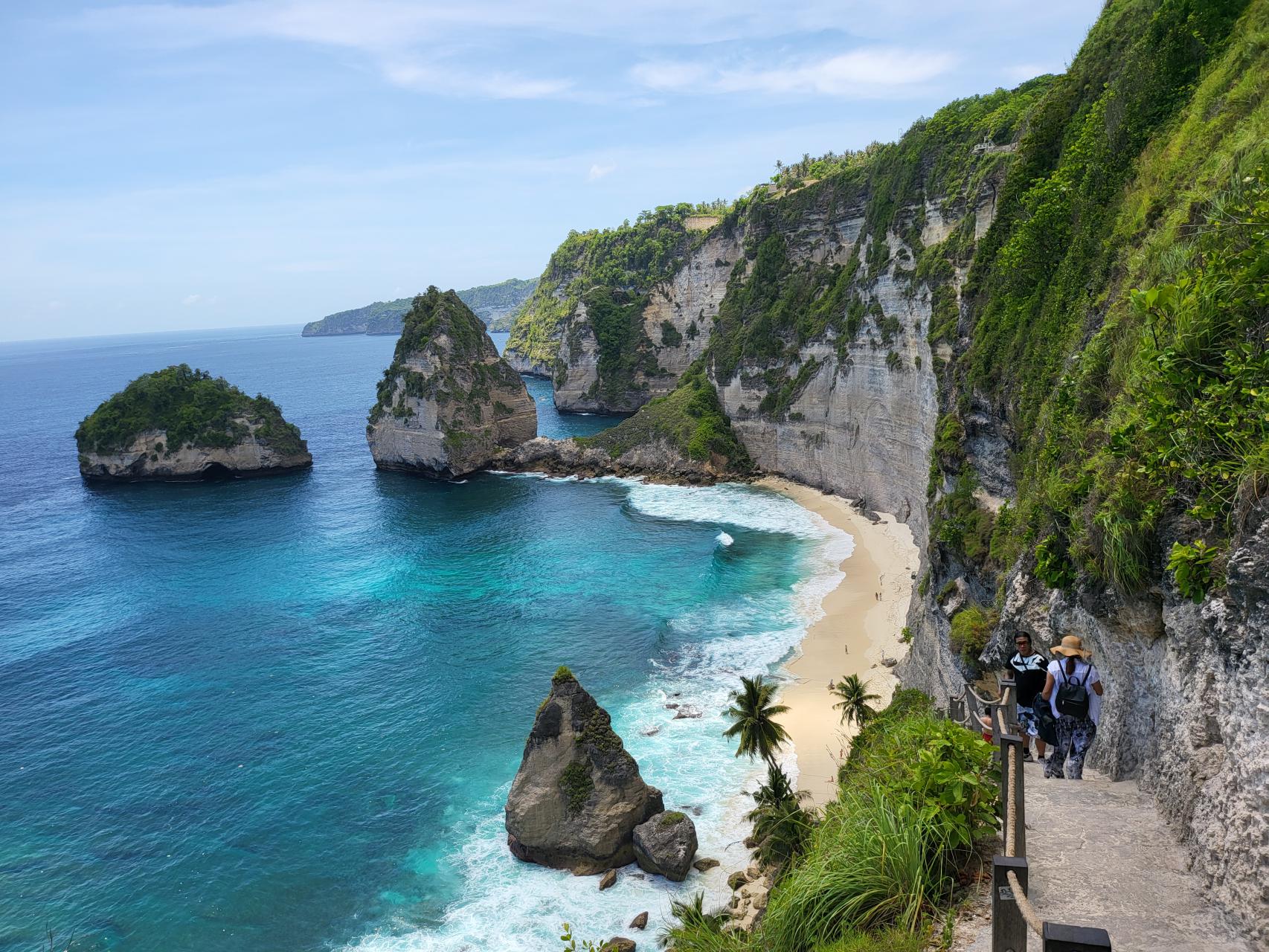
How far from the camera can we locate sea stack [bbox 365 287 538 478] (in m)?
83.9

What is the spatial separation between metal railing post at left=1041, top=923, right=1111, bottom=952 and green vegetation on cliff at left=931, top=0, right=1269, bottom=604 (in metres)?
5.38

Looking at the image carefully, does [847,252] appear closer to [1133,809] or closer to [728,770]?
[728,770]

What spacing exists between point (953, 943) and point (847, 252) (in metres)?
71.4

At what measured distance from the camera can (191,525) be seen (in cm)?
6931

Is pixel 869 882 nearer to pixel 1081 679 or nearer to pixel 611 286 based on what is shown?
pixel 1081 679

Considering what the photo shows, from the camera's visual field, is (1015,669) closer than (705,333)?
Yes

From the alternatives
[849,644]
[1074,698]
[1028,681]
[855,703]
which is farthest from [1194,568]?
[849,644]

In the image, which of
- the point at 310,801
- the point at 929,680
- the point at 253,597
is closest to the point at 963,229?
the point at 929,680

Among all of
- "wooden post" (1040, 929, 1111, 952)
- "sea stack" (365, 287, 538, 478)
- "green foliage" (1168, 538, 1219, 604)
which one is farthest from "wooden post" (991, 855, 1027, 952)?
"sea stack" (365, 287, 538, 478)

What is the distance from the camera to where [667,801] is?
2920cm

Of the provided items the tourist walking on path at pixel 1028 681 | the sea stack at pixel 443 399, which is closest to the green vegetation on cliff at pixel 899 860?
the tourist walking on path at pixel 1028 681

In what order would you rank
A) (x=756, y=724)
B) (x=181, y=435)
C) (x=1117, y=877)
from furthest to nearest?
1. (x=181, y=435)
2. (x=756, y=724)
3. (x=1117, y=877)

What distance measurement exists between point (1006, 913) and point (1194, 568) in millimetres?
4890

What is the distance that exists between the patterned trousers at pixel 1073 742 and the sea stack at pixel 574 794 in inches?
714
